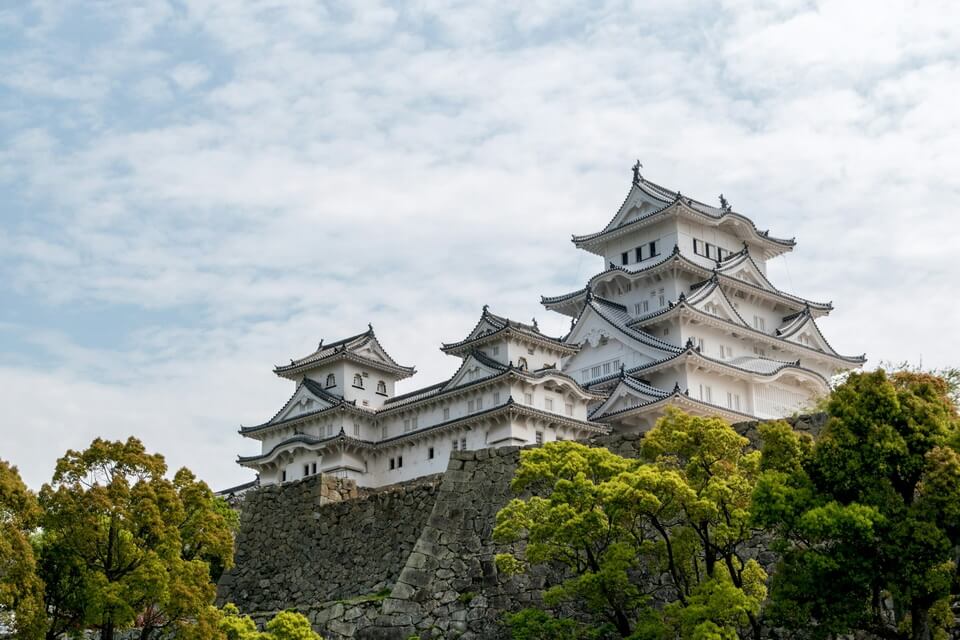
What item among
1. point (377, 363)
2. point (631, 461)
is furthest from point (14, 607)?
point (377, 363)

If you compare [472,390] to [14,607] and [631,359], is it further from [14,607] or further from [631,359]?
[14,607]

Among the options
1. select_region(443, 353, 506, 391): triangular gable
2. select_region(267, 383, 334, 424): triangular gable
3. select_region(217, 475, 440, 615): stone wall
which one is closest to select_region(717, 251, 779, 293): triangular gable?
select_region(443, 353, 506, 391): triangular gable

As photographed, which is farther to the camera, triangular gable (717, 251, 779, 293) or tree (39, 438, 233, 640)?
triangular gable (717, 251, 779, 293)

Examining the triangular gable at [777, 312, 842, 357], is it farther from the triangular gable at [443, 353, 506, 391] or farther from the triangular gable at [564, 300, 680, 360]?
the triangular gable at [443, 353, 506, 391]

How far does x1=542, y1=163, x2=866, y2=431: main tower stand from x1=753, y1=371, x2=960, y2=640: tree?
116 ft

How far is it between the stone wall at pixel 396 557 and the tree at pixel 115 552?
419 cm

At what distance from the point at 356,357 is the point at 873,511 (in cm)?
4741

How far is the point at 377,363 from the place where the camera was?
63844 mm

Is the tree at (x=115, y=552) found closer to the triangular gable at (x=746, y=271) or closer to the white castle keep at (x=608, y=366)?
the white castle keep at (x=608, y=366)

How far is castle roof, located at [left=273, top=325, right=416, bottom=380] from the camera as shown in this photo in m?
63.0

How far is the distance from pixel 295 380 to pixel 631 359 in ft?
57.0

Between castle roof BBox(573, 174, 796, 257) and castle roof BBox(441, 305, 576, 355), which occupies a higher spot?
castle roof BBox(573, 174, 796, 257)

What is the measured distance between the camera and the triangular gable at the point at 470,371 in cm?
5694

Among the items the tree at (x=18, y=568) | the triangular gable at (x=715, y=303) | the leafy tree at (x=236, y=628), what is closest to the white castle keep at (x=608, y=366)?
the triangular gable at (x=715, y=303)
